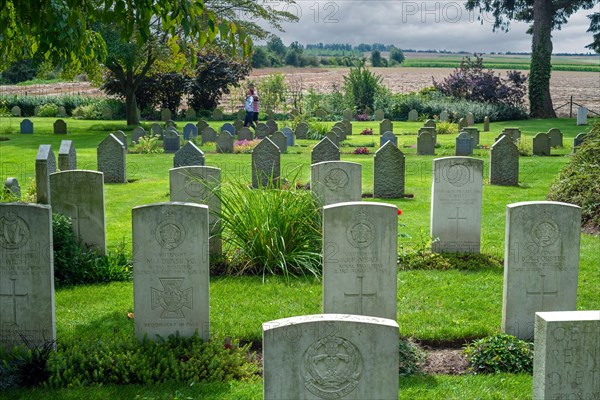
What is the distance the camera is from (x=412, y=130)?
115 feet

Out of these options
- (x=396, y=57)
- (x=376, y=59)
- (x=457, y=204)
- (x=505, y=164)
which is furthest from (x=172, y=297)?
(x=396, y=57)

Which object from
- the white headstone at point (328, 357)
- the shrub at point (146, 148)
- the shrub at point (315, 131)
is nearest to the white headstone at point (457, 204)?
the white headstone at point (328, 357)

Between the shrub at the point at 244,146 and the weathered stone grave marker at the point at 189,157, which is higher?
the weathered stone grave marker at the point at 189,157

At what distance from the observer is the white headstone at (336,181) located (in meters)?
11.1

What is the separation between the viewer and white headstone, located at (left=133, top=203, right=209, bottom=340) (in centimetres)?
730

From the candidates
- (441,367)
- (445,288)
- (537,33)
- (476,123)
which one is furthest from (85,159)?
(537,33)

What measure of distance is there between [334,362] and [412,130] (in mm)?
30903

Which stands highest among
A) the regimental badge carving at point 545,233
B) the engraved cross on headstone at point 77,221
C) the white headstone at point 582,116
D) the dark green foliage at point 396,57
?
the dark green foliage at point 396,57

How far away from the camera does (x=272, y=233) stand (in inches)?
392

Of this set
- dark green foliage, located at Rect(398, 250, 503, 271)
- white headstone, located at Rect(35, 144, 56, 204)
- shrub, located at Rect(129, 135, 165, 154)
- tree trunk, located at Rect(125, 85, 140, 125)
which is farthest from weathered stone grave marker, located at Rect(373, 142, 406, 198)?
tree trunk, located at Rect(125, 85, 140, 125)

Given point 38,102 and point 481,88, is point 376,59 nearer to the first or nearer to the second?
point 481,88

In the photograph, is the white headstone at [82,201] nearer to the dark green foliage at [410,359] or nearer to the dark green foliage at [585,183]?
the dark green foliage at [410,359]

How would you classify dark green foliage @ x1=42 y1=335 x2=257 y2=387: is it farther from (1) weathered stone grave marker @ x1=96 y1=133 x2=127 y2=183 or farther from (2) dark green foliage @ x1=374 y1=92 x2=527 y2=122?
(2) dark green foliage @ x1=374 y1=92 x2=527 y2=122

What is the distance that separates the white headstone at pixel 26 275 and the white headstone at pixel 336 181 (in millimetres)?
4770
